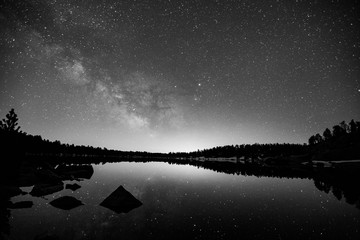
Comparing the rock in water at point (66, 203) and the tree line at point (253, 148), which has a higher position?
the tree line at point (253, 148)

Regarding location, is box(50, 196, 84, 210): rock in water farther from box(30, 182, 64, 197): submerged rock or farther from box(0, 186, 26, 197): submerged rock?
box(0, 186, 26, 197): submerged rock

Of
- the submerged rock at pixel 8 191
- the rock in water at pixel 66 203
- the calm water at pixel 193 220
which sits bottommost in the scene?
the calm water at pixel 193 220

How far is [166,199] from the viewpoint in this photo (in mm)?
17750

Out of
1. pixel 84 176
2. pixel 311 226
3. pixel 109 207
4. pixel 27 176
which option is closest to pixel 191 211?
pixel 109 207

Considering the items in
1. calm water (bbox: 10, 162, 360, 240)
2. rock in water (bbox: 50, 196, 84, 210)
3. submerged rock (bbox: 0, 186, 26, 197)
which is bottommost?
calm water (bbox: 10, 162, 360, 240)

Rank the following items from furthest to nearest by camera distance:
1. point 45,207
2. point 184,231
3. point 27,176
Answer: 1. point 27,176
2. point 45,207
3. point 184,231

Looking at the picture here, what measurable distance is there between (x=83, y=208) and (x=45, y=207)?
237 cm

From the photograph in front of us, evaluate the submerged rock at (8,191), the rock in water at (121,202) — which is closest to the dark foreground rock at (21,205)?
the submerged rock at (8,191)

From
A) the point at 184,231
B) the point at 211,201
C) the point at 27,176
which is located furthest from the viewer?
the point at 27,176

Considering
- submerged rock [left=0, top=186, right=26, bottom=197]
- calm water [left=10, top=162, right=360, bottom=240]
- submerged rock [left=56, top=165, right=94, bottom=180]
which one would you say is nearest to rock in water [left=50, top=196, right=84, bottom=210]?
calm water [left=10, top=162, right=360, bottom=240]

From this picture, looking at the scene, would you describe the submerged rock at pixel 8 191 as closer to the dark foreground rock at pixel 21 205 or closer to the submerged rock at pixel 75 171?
the dark foreground rock at pixel 21 205

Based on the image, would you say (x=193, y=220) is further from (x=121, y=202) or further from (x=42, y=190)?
(x=42, y=190)

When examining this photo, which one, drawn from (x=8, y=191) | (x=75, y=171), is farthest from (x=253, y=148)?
(x=8, y=191)

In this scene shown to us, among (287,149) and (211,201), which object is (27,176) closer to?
(211,201)
